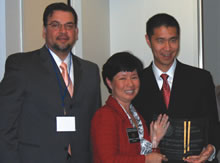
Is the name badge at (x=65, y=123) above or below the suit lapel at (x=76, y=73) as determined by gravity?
below

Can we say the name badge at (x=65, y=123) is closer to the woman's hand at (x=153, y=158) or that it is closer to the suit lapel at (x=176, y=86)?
the woman's hand at (x=153, y=158)

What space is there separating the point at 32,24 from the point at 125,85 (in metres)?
1.13

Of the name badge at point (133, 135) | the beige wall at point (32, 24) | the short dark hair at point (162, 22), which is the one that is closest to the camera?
the name badge at point (133, 135)

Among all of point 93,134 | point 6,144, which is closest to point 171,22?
point 93,134

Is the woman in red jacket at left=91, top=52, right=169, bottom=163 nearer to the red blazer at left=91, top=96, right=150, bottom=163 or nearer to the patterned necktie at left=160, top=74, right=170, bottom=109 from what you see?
the red blazer at left=91, top=96, right=150, bottom=163

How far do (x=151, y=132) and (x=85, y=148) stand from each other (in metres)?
0.47

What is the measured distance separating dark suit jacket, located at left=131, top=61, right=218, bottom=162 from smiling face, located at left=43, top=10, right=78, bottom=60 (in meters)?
0.59

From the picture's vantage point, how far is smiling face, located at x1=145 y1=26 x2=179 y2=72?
218 centimetres

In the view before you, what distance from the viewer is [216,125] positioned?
6.78 feet

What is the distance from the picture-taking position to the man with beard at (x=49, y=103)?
187 cm

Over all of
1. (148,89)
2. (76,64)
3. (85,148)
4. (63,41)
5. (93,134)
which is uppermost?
(63,41)

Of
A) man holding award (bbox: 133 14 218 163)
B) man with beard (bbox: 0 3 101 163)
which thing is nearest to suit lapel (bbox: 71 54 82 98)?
man with beard (bbox: 0 3 101 163)

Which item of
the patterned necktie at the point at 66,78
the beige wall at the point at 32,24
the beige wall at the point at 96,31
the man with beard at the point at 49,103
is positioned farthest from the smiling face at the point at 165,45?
the beige wall at the point at 96,31

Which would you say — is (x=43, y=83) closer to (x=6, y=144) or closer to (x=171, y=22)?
(x=6, y=144)
